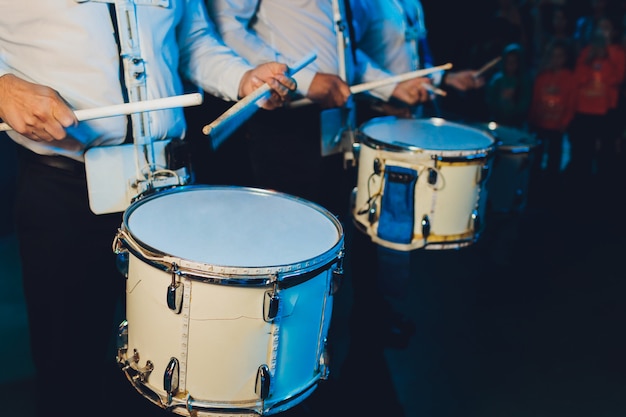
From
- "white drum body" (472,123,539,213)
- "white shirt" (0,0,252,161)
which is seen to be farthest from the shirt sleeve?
"white drum body" (472,123,539,213)

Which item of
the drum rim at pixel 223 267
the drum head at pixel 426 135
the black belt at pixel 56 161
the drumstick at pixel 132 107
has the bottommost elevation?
the drum rim at pixel 223 267

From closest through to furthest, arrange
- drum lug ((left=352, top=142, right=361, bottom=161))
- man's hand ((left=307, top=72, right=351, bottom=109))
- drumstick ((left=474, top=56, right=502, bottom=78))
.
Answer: man's hand ((left=307, top=72, right=351, bottom=109))
drum lug ((left=352, top=142, right=361, bottom=161))
drumstick ((left=474, top=56, right=502, bottom=78))

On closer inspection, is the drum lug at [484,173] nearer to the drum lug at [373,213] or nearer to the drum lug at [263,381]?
the drum lug at [373,213]

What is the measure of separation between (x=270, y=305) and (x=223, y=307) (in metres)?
0.09

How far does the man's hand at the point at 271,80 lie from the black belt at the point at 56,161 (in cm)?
49

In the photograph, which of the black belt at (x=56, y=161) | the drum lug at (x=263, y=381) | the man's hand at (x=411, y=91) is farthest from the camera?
the man's hand at (x=411, y=91)

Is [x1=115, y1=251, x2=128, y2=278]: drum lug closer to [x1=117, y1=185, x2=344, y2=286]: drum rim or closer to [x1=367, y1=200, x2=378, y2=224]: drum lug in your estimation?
[x1=117, y1=185, x2=344, y2=286]: drum rim

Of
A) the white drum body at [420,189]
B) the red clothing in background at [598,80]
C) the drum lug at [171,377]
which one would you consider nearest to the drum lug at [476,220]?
the white drum body at [420,189]

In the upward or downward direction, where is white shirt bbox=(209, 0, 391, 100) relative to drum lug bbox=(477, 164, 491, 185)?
upward

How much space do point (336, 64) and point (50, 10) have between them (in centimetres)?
119

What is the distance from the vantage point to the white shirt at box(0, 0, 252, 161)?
128 cm

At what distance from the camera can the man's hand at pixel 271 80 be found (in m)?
1.58

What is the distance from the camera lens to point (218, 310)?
1.19m

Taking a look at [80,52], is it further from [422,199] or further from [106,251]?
[422,199]
